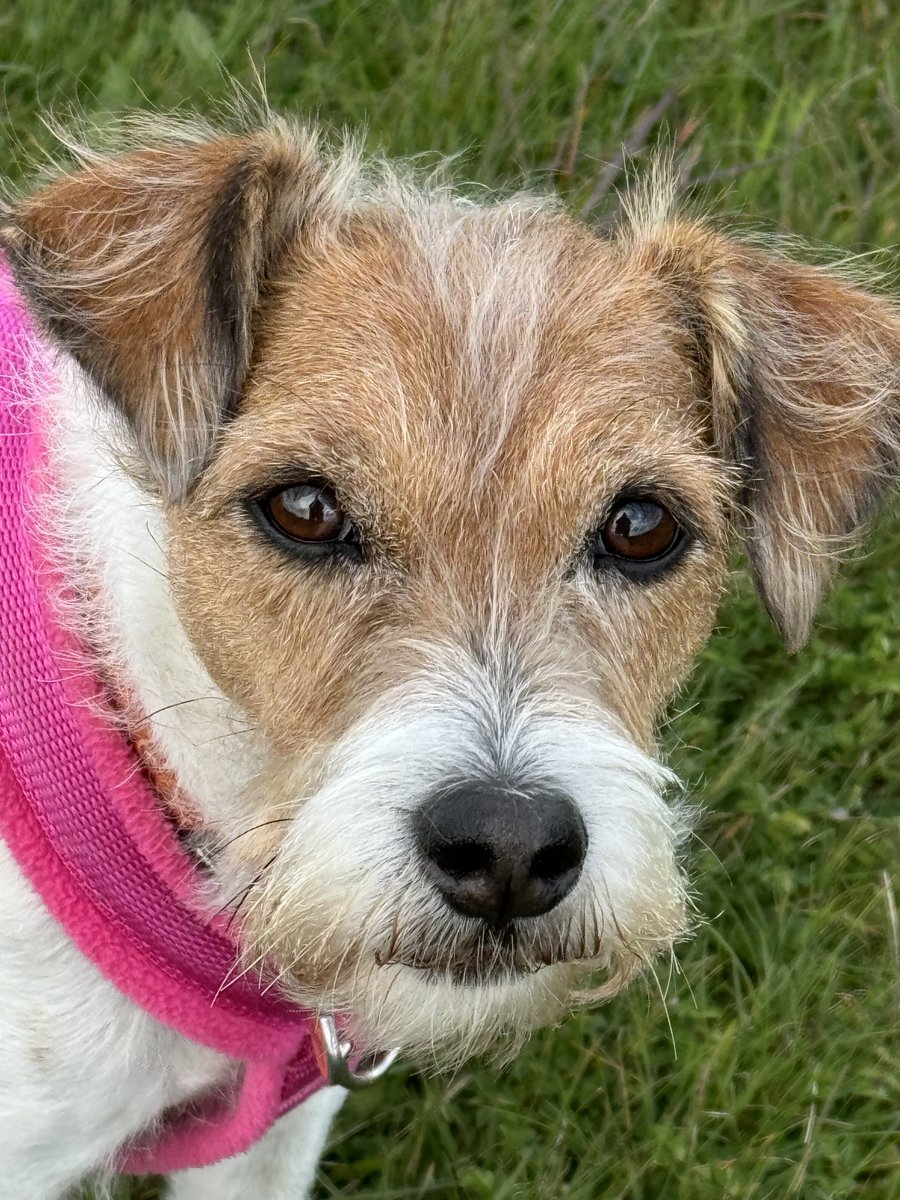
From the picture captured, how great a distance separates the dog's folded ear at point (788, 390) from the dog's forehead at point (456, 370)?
0.12 meters

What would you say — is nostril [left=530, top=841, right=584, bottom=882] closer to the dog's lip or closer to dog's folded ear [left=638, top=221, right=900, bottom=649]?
the dog's lip

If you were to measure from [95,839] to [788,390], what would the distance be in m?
1.58

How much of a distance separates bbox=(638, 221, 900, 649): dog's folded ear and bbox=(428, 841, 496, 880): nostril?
40.8 inches

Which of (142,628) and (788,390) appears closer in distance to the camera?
(142,628)

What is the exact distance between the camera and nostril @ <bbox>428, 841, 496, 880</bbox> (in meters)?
1.95

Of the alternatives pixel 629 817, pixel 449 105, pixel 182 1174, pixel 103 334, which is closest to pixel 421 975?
pixel 629 817

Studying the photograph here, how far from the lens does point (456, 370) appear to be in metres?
2.25

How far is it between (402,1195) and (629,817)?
1.90 m

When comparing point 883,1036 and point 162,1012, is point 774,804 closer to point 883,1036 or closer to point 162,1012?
point 883,1036

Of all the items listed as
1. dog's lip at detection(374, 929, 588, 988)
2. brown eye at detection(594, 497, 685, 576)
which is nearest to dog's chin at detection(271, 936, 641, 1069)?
dog's lip at detection(374, 929, 588, 988)

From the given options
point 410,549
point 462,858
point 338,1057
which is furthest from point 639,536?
point 338,1057

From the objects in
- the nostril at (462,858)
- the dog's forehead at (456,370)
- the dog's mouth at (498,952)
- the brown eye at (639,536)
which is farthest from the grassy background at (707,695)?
the nostril at (462,858)

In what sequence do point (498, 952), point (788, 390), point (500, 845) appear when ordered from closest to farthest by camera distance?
point (500, 845), point (498, 952), point (788, 390)

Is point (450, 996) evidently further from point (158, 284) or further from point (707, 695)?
point (707, 695)
